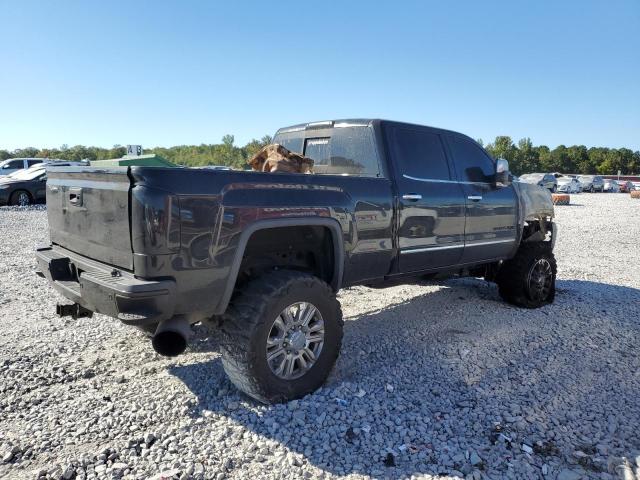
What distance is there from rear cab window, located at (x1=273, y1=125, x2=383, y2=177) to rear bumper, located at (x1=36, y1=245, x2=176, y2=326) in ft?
7.19

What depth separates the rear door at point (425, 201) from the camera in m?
4.26

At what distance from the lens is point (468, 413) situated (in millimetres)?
3314

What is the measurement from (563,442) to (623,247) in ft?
34.4

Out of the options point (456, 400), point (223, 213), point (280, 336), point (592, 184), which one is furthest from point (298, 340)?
point (592, 184)

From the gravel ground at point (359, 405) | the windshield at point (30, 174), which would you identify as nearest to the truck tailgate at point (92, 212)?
the gravel ground at point (359, 405)

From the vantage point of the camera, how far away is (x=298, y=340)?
3.43 meters

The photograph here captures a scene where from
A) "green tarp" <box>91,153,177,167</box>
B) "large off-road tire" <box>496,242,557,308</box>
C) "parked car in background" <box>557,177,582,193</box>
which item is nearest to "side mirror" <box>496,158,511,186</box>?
"large off-road tire" <box>496,242,557,308</box>

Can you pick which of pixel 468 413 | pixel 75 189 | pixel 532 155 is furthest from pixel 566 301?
pixel 532 155

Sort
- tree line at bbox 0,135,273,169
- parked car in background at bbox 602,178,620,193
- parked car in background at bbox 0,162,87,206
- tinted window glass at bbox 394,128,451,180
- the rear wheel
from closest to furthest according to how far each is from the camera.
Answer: tinted window glass at bbox 394,128,451,180, parked car in background at bbox 0,162,87,206, the rear wheel, parked car in background at bbox 602,178,620,193, tree line at bbox 0,135,273,169

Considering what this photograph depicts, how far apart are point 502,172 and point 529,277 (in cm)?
143

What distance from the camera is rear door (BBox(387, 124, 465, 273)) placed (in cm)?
426

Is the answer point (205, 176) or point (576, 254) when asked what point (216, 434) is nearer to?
point (205, 176)

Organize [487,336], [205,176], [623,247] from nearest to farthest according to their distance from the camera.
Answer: [205,176], [487,336], [623,247]

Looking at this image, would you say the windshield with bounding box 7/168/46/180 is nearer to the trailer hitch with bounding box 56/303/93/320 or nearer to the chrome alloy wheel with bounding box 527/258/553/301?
the trailer hitch with bounding box 56/303/93/320
